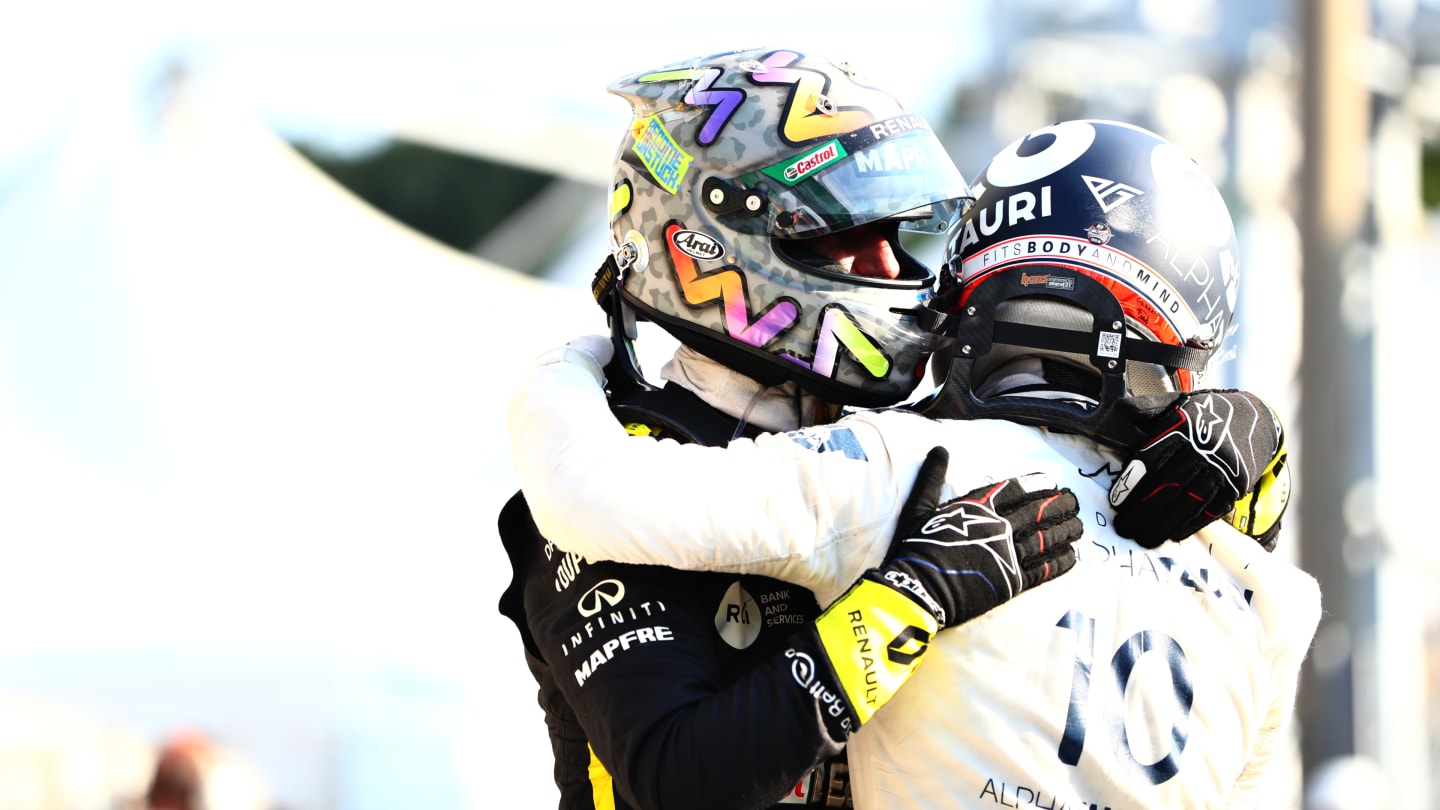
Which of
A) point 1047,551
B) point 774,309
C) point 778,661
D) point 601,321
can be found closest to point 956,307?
point 774,309

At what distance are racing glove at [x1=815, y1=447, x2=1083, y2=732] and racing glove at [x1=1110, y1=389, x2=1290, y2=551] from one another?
12cm

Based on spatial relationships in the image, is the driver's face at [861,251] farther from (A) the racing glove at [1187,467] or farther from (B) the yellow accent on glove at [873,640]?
(B) the yellow accent on glove at [873,640]

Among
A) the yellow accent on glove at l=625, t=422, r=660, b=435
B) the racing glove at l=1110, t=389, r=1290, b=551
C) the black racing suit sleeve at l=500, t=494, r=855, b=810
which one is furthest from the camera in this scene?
the yellow accent on glove at l=625, t=422, r=660, b=435

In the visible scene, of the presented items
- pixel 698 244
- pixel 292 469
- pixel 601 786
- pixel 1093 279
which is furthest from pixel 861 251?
pixel 292 469

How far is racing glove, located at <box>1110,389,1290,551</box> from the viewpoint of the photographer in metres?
2.09

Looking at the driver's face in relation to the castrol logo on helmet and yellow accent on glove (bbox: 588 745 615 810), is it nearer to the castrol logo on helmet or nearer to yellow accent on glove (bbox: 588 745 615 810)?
the castrol logo on helmet

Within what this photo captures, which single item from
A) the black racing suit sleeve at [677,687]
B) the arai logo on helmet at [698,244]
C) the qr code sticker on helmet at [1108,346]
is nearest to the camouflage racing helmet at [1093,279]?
the qr code sticker on helmet at [1108,346]

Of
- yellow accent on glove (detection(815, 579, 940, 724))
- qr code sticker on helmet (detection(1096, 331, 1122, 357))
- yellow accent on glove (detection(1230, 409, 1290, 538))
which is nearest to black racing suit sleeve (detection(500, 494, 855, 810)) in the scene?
yellow accent on glove (detection(815, 579, 940, 724))

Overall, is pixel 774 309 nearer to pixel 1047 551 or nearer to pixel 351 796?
pixel 1047 551

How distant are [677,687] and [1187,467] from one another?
2.50ft

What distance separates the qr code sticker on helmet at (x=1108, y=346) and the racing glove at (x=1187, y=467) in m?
0.09

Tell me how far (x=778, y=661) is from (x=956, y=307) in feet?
2.52

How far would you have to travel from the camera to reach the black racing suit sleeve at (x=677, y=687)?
73.5 inches

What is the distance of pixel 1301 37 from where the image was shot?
24.6 feet
